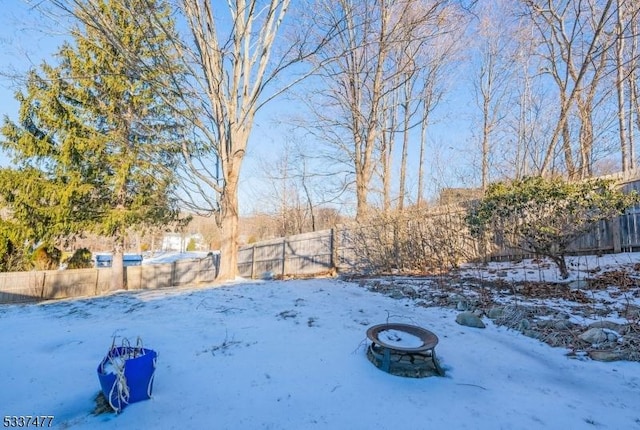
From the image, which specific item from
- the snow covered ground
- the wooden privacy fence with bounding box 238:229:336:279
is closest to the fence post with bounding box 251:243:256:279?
the wooden privacy fence with bounding box 238:229:336:279

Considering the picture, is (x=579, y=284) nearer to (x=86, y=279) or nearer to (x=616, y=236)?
(x=616, y=236)

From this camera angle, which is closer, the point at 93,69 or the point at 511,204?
the point at 511,204

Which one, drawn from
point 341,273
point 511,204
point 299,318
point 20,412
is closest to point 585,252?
point 511,204

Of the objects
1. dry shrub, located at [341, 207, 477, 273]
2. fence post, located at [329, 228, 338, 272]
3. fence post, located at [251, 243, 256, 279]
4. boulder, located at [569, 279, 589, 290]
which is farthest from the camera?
fence post, located at [251, 243, 256, 279]

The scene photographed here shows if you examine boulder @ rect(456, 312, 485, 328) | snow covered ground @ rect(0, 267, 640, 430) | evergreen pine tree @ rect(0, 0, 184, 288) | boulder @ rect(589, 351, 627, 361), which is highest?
evergreen pine tree @ rect(0, 0, 184, 288)

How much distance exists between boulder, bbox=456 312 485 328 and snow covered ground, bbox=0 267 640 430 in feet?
0.35

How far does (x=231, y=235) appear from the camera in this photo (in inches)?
311

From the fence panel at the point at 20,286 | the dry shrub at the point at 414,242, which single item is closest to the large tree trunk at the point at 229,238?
the dry shrub at the point at 414,242

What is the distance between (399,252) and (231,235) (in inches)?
159

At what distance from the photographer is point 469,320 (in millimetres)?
3396

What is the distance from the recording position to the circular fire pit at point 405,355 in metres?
2.38

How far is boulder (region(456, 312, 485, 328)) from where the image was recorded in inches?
132

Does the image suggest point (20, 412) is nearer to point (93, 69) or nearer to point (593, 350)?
point (593, 350)

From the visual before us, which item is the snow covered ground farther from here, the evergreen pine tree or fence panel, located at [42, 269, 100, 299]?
fence panel, located at [42, 269, 100, 299]
